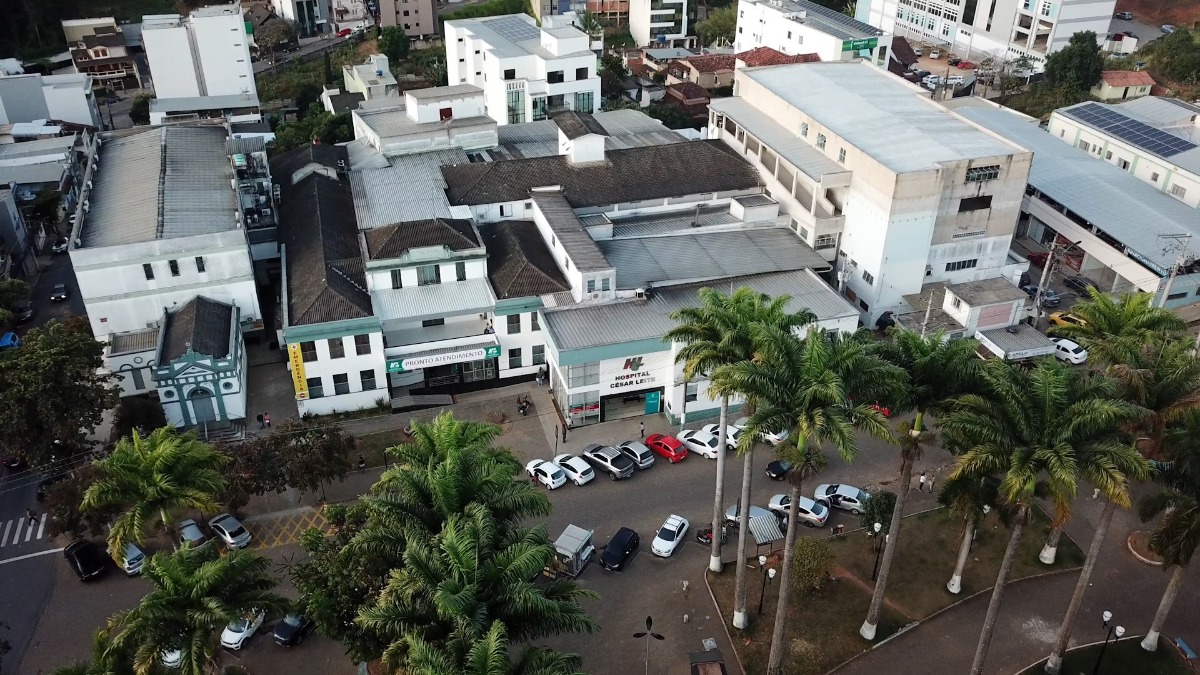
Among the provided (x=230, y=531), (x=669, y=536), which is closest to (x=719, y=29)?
(x=669, y=536)

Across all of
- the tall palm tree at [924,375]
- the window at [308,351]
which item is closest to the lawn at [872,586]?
the tall palm tree at [924,375]

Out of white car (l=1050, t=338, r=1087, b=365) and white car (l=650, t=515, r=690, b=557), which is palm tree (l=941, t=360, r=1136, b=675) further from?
white car (l=1050, t=338, r=1087, b=365)

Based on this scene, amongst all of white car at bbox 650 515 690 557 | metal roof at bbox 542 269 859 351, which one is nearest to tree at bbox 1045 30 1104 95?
metal roof at bbox 542 269 859 351

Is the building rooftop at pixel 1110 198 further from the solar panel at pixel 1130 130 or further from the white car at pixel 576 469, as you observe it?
the white car at pixel 576 469

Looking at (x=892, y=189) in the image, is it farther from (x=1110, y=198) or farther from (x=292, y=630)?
(x=292, y=630)

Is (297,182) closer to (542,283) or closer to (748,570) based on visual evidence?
(542,283)

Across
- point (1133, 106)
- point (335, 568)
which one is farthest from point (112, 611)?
point (1133, 106)
